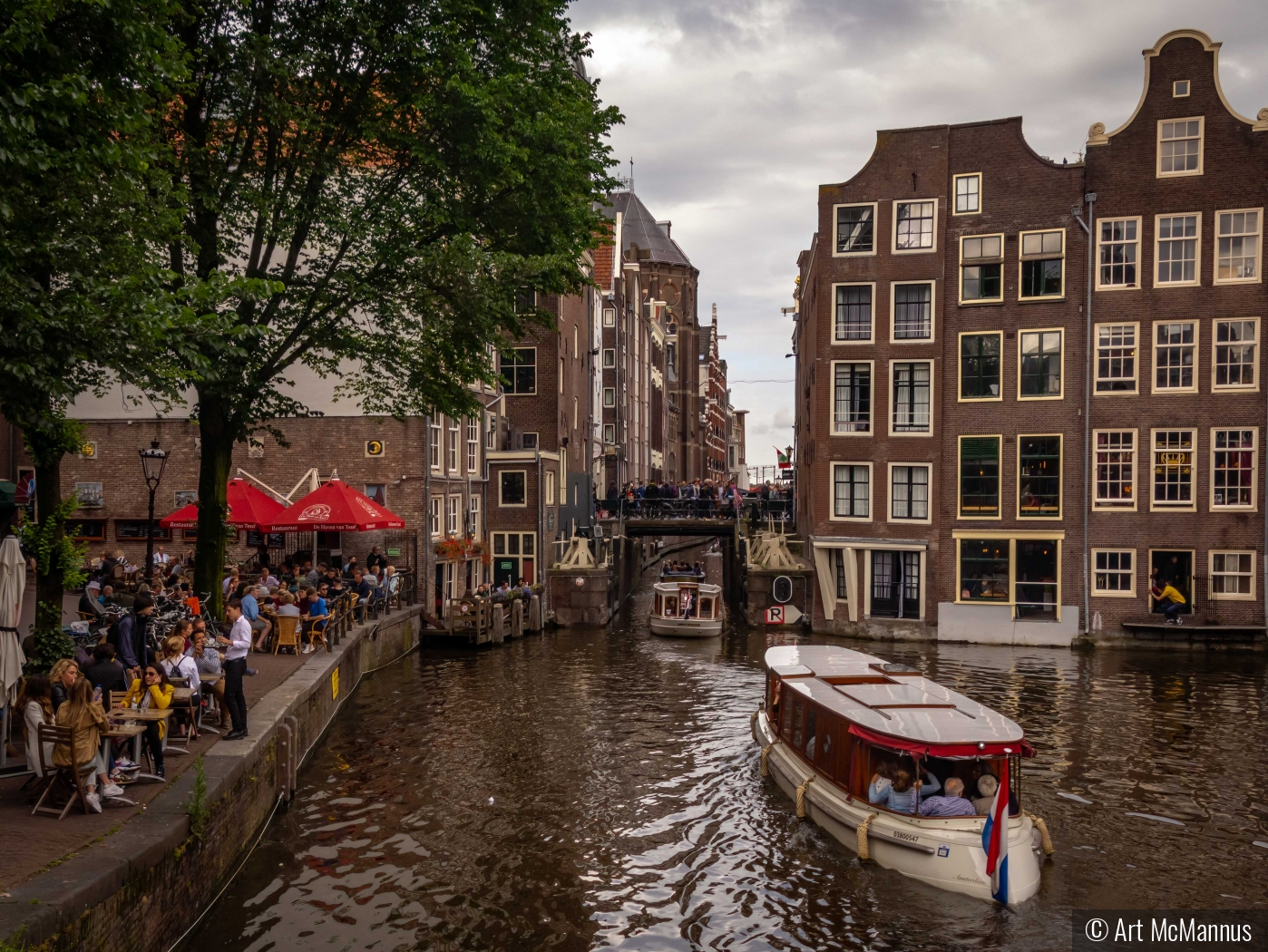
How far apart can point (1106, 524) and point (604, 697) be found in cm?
2029

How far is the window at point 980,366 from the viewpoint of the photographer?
35.9 m

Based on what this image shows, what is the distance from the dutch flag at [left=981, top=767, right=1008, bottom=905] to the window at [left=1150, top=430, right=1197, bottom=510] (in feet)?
84.3

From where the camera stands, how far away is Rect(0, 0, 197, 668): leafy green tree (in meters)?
10.2

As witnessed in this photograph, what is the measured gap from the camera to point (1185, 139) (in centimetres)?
3419

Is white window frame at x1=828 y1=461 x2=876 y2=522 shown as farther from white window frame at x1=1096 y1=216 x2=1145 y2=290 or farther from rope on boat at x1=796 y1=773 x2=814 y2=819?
rope on boat at x1=796 y1=773 x2=814 y2=819

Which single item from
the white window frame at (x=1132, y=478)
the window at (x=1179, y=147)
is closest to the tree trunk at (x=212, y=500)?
the white window frame at (x=1132, y=478)

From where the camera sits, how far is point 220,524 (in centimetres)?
2008

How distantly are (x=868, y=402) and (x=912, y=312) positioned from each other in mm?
3731

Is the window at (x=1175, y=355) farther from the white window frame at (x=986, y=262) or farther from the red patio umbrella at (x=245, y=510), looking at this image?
the red patio umbrella at (x=245, y=510)

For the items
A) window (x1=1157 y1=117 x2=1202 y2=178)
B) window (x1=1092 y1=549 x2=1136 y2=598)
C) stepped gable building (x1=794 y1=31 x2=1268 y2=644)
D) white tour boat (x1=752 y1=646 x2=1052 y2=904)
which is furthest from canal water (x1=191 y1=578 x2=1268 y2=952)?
window (x1=1157 y1=117 x2=1202 y2=178)

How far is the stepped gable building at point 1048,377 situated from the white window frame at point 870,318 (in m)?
0.08

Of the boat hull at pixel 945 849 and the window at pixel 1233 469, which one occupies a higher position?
the window at pixel 1233 469

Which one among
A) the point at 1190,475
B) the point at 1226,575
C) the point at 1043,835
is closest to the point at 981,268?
the point at 1190,475

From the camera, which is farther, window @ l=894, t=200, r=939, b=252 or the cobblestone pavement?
window @ l=894, t=200, r=939, b=252
